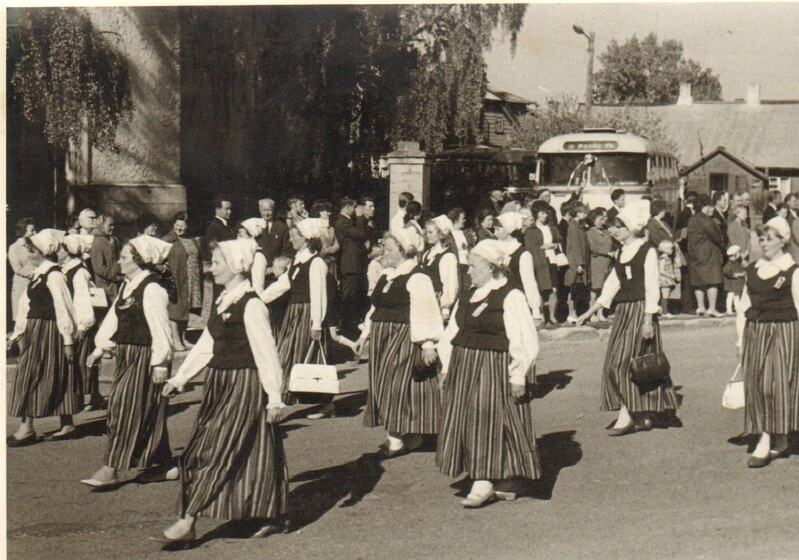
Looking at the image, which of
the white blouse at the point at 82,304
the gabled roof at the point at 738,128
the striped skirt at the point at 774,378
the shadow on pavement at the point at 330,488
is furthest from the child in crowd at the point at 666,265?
the gabled roof at the point at 738,128

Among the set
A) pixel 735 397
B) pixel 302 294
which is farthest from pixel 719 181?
pixel 735 397

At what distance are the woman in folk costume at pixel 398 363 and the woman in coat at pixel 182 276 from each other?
375 cm

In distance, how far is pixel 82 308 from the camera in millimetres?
8031

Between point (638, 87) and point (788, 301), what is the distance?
76.1 metres

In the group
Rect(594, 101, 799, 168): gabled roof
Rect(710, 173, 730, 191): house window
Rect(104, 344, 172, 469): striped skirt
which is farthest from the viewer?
Rect(594, 101, 799, 168): gabled roof

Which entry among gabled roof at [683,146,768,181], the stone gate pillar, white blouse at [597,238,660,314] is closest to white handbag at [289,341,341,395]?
white blouse at [597,238,660,314]

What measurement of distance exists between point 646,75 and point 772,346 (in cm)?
7676

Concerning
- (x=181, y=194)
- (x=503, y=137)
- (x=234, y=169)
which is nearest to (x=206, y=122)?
(x=234, y=169)

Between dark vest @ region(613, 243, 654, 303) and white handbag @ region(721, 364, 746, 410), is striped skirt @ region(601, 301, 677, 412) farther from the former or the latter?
white handbag @ region(721, 364, 746, 410)

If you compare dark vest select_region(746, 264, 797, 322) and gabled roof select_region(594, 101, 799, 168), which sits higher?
gabled roof select_region(594, 101, 799, 168)

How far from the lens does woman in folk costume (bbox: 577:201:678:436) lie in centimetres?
873

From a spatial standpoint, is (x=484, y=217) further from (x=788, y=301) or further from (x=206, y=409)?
(x=206, y=409)

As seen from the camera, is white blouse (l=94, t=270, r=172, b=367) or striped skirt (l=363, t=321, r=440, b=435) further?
striped skirt (l=363, t=321, r=440, b=435)

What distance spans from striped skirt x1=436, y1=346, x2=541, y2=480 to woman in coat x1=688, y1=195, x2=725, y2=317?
31.1 ft
